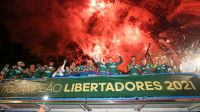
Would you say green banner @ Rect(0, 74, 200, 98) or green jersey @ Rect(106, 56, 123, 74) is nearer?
green banner @ Rect(0, 74, 200, 98)

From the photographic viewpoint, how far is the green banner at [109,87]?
10195mm

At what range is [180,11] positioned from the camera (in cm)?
2519

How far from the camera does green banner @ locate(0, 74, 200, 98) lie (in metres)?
10.2

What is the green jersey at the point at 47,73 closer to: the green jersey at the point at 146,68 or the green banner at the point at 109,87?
the green banner at the point at 109,87

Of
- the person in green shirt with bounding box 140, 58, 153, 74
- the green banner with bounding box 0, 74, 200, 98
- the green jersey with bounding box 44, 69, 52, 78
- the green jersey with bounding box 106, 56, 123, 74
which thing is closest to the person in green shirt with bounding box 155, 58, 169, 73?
the person in green shirt with bounding box 140, 58, 153, 74

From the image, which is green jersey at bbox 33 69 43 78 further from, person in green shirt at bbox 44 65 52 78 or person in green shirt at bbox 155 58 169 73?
person in green shirt at bbox 155 58 169 73

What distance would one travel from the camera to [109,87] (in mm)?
10711

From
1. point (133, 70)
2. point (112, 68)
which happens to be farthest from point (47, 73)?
point (133, 70)

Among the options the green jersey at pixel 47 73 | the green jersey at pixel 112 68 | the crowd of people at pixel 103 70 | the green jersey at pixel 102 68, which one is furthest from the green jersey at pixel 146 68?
the green jersey at pixel 47 73

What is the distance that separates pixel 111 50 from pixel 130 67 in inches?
664

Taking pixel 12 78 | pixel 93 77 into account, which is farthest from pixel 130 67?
pixel 12 78

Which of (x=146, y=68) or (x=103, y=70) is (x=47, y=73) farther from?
(x=146, y=68)

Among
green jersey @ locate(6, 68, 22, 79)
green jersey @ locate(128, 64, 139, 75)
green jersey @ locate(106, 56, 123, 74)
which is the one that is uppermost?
green jersey @ locate(6, 68, 22, 79)

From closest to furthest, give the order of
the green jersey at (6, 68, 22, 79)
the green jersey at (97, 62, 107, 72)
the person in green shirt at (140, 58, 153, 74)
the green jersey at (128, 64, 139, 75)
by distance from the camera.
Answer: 1. the green jersey at (128, 64, 139, 75)
2. the person in green shirt at (140, 58, 153, 74)
3. the green jersey at (97, 62, 107, 72)
4. the green jersey at (6, 68, 22, 79)
